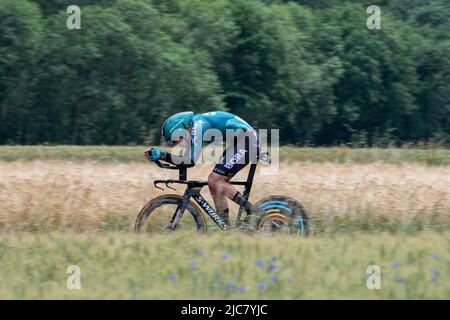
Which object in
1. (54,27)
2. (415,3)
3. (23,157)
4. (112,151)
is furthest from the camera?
(415,3)

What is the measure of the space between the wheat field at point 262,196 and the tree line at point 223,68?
2579 cm

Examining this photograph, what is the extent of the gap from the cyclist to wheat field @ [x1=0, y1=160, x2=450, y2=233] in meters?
1.44

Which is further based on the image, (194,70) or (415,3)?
(415,3)

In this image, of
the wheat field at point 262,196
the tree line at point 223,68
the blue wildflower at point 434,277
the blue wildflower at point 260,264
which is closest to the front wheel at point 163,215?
the wheat field at point 262,196

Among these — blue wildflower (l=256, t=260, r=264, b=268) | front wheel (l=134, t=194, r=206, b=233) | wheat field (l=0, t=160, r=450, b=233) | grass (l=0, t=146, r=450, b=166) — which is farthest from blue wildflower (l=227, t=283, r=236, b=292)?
grass (l=0, t=146, r=450, b=166)

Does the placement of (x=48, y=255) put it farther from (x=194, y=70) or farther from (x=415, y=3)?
(x=415, y=3)

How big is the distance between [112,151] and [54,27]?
2825 cm

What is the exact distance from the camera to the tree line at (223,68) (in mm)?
49656

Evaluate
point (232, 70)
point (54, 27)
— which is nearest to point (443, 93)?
point (232, 70)

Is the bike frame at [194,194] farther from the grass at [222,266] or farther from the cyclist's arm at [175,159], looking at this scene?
the grass at [222,266]

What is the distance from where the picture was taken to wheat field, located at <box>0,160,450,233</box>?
12516 mm

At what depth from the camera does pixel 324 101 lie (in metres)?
61.1

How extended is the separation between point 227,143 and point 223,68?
4702 cm

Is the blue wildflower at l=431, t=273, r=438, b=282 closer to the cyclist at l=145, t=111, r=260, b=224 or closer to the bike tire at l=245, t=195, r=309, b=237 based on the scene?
the bike tire at l=245, t=195, r=309, b=237
